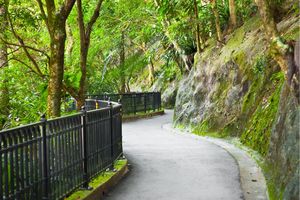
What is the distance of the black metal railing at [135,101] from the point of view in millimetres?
24547

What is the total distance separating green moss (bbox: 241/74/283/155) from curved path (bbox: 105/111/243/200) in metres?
0.79

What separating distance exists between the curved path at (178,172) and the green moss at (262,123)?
79cm

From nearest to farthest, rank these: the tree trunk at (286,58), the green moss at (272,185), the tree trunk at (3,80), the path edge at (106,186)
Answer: the tree trunk at (286,58), the green moss at (272,185), the path edge at (106,186), the tree trunk at (3,80)

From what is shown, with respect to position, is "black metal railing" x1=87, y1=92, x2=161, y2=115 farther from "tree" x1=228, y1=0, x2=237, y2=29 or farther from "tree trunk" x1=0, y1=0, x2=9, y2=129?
"tree trunk" x1=0, y1=0, x2=9, y2=129

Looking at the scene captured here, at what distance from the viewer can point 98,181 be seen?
8.16 meters

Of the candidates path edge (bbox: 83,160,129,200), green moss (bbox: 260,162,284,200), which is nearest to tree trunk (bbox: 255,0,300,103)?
green moss (bbox: 260,162,284,200)

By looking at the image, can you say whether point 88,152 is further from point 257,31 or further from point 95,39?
point 95,39

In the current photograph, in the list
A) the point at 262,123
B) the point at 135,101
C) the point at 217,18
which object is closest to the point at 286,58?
the point at 262,123

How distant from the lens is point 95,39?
28234mm

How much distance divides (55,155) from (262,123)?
658 centimetres

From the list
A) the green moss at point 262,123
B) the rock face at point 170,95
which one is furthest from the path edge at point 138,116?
the green moss at point 262,123

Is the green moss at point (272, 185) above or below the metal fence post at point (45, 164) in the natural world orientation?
below

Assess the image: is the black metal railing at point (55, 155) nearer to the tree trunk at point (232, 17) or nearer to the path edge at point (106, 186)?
the path edge at point (106, 186)

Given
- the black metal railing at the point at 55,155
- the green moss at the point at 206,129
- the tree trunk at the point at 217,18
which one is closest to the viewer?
the black metal railing at the point at 55,155
